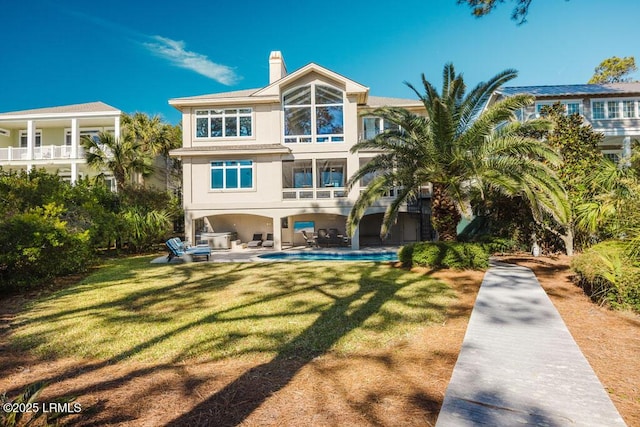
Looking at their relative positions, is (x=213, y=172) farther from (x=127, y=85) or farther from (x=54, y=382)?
(x=127, y=85)

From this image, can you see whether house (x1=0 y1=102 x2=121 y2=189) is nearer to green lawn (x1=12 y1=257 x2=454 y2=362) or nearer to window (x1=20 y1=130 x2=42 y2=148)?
window (x1=20 y1=130 x2=42 y2=148)

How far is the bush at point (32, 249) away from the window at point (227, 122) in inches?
441

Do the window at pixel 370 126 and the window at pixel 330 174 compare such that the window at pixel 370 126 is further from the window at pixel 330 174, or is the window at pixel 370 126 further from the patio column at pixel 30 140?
the patio column at pixel 30 140

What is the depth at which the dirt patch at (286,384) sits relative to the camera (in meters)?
3.56

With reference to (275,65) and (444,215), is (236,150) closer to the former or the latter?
(275,65)

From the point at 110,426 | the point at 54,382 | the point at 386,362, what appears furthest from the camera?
the point at 386,362

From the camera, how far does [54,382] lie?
14.3ft

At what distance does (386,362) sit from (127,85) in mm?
36978

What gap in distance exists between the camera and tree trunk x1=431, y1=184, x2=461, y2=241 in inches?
492

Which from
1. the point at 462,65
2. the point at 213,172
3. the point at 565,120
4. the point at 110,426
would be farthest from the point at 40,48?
the point at 565,120

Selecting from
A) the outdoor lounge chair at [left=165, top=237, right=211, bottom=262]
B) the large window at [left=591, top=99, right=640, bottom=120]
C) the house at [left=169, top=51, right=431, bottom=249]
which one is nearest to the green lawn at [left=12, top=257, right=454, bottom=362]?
the outdoor lounge chair at [left=165, top=237, right=211, bottom=262]

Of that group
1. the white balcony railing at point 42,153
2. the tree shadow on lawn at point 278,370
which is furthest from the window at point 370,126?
the white balcony railing at point 42,153

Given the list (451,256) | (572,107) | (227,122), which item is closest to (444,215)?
(451,256)

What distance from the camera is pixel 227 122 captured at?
2083 cm
